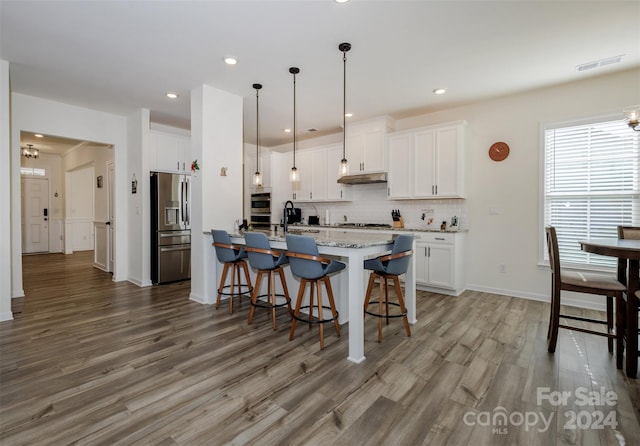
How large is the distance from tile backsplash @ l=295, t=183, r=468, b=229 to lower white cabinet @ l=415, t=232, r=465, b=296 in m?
0.46

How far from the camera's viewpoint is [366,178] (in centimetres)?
520

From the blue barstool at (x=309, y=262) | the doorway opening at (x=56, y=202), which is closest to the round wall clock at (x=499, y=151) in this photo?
the blue barstool at (x=309, y=262)

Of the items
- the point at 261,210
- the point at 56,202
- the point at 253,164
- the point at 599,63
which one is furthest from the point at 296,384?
the point at 56,202

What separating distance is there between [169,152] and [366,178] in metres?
3.47

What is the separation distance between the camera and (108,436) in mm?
1618

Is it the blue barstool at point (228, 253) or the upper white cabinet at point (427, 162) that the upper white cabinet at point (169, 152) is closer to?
the blue barstool at point (228, 253)

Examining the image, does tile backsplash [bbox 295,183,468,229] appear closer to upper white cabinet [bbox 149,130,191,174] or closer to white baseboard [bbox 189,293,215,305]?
upper white cabinet [bbox 149,130,191,174]

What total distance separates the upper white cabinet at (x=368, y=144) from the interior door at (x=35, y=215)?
8.68 metres

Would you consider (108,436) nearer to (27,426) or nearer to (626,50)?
(27,426)

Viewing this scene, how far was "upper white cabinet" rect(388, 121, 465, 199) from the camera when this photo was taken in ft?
14.5

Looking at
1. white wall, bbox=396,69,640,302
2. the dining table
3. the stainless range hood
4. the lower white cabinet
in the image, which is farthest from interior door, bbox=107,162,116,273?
the dining table

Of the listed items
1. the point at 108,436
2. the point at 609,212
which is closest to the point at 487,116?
the point at 609,212

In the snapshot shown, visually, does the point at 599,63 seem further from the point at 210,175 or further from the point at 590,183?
the point at 210,175

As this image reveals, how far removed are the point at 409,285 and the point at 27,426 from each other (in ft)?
9.95
